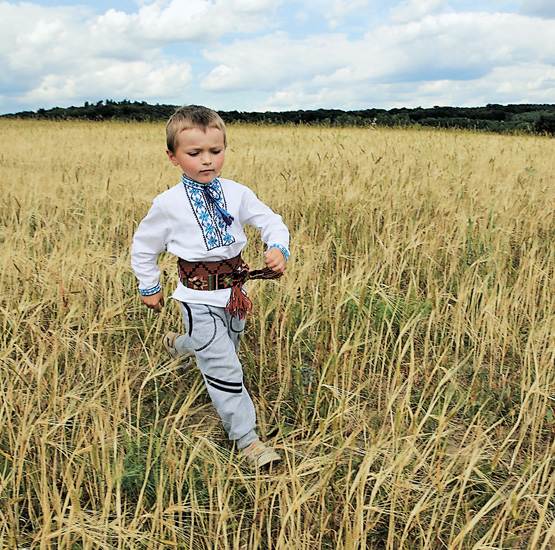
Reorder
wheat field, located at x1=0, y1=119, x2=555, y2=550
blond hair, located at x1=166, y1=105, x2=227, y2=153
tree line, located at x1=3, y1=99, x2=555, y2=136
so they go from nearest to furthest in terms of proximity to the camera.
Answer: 1. wheat field, located at x1=0, y1=119, x2=555, y2=550
2. blond hair, located at x1=166, y1=105, x2=227, y2=153
3. tree line, located at x1=3, y1=99, x2=555, y2=136

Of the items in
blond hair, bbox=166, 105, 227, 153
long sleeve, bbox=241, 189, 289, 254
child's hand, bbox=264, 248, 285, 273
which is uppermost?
blond hair, bbox=166, 105, 227, 153

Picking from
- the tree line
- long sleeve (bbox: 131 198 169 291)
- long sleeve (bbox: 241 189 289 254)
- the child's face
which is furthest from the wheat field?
the tree line

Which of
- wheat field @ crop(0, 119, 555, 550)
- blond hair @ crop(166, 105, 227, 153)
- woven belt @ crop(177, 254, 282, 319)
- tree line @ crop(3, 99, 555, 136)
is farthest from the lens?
tree line @ crop(3, 99, 555, 136)

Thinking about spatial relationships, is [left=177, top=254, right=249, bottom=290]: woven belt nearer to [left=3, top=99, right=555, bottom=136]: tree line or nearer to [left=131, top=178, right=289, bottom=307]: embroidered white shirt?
[left=131, top=178, right=289, bottom=307]: embroidered white shirt

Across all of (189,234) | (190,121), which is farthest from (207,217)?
(190,121)

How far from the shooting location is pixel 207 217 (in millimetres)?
1613

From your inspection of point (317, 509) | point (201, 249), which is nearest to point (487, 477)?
point (317, 509)

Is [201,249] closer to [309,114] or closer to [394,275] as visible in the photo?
[394,275]

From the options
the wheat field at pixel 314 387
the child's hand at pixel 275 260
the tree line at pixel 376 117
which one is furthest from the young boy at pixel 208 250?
the tree line at pixel 376 117

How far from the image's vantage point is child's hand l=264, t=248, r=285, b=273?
5.00ft

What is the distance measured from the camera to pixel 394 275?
2.41 meters

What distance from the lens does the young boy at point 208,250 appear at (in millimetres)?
1535

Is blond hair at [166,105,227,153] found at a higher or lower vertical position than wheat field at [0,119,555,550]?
higher

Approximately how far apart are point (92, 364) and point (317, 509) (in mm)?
948
